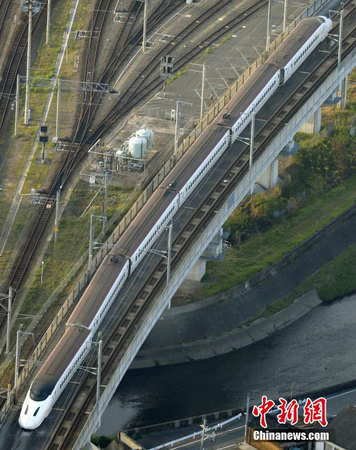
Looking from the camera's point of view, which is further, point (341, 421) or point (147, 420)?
point (147, 420)

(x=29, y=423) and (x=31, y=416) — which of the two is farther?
(x=31, y=416)

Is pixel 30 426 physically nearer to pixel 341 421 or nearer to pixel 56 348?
pixel 56 348

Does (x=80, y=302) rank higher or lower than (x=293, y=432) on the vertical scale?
higher

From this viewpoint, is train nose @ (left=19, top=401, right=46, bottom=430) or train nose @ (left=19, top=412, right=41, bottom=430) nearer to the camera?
train nose @ (left=19, top=412, right=41, bottom=430)

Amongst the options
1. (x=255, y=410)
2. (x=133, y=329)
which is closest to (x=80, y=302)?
(x=133, y=329)

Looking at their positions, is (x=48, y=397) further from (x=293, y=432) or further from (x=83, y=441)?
(x=293, y=432)

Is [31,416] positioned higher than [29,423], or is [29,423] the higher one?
[31,416]

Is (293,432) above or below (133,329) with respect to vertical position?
below

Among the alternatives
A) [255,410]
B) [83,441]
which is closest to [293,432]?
[255,410]

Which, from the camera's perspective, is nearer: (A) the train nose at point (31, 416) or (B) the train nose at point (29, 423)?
(B) the train nose at point (29, 423)
